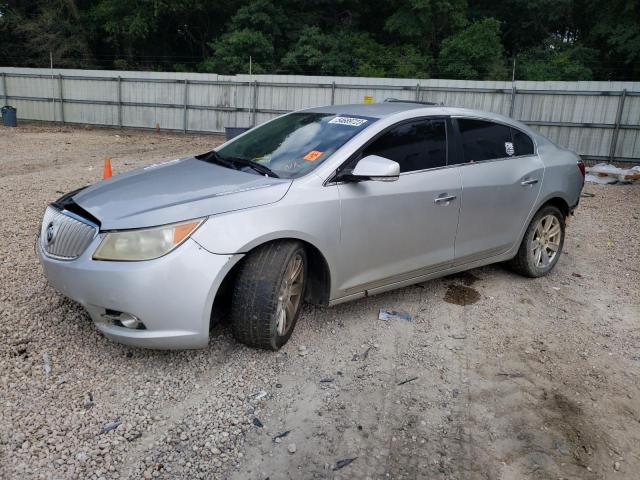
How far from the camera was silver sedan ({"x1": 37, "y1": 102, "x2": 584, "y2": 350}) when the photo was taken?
3.13 metres

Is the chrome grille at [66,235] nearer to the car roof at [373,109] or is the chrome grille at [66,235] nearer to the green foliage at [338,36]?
the car roof at [373,109]

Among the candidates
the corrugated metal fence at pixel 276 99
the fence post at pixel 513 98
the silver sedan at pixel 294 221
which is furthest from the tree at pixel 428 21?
the silver sedan at pixel 294 221

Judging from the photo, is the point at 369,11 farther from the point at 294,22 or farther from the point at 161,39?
the point at 161,39

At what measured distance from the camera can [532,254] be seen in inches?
205

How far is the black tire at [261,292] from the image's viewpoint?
11.0ft

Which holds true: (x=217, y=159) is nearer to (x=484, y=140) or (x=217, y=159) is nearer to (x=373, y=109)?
(x=373, y=109)

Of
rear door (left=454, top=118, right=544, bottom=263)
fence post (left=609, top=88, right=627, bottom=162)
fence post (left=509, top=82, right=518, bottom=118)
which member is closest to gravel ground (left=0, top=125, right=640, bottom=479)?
rear door (left=454, top=118, right=544, bottom=263)

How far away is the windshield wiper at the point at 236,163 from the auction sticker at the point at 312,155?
26 centimetres

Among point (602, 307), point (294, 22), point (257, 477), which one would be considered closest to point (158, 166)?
point (257, 477)

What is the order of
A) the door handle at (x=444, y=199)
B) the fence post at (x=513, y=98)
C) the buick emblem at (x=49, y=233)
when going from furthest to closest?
the fence post at (x=513, y=98), the door handle at (x=444, y=199), the buick emblem at (x=49, y=233)

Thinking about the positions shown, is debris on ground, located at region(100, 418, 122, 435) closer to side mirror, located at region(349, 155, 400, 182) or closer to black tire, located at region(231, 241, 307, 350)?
black tire, located at region(231, 241, 307, 350)

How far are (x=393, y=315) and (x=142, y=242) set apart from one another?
2064mm

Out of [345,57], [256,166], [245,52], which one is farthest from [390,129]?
[245,52]

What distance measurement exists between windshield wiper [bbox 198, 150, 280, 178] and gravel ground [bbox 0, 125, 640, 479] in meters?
1.12
